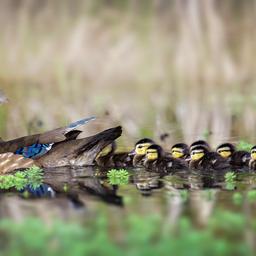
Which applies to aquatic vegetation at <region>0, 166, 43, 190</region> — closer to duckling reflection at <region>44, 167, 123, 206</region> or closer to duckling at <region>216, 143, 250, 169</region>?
duckling reflection at <region>44, 167, 123, 206</region>

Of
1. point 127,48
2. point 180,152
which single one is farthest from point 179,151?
point 127,48

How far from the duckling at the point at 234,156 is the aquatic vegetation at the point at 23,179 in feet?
6.10

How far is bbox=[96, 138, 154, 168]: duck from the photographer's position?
31.1 feet

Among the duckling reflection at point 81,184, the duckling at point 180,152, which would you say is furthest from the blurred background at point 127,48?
the duckling reflection at point 81,184

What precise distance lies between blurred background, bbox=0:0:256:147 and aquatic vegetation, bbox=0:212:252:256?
10.5 m

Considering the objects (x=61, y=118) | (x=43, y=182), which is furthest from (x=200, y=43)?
(x=43, y=182)

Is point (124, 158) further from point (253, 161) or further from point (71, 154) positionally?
point (253, 161)

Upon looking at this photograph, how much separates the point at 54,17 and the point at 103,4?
105 cm

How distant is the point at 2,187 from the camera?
27.0 feet

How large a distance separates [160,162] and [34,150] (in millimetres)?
1313

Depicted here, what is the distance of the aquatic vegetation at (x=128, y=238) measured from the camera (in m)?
5.70

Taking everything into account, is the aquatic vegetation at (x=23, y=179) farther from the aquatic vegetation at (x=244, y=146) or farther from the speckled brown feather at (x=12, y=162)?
the aquatic vegetation at (x=244, y=146)

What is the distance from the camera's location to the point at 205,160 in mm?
9141

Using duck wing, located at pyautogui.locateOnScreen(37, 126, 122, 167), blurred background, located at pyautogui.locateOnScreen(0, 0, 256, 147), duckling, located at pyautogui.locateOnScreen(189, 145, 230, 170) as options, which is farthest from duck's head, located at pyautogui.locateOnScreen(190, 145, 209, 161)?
blurred background, located at pyautogui.locateOnScreen(0, 0, 256, 147)
